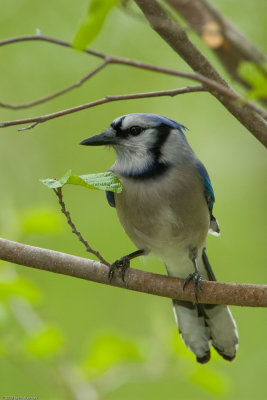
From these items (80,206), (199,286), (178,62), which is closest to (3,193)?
(80,206)

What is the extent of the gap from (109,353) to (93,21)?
228 cm

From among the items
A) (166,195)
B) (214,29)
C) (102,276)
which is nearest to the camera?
(214,29)

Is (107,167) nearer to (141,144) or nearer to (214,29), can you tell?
(141,144)

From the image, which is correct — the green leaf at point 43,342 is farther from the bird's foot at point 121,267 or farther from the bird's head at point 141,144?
the bird's head at point 141,144

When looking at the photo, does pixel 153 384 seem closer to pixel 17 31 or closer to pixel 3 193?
pixel 3 193

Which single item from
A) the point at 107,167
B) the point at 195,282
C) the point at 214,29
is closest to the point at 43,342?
the point at 195,282

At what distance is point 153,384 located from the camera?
320 inches

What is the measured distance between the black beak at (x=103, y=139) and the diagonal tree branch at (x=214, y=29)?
1649mm

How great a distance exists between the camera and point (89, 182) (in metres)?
2.51

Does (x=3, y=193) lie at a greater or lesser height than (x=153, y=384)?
greater

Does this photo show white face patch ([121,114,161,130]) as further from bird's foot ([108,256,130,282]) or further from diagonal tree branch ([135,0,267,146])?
diagonal tree branch ([135,0,267,146])

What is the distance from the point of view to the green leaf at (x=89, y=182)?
7.84ft

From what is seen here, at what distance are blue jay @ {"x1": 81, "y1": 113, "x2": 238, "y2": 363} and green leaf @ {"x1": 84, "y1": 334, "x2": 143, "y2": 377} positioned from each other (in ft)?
1.32

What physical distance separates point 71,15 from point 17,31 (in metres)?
0.78
